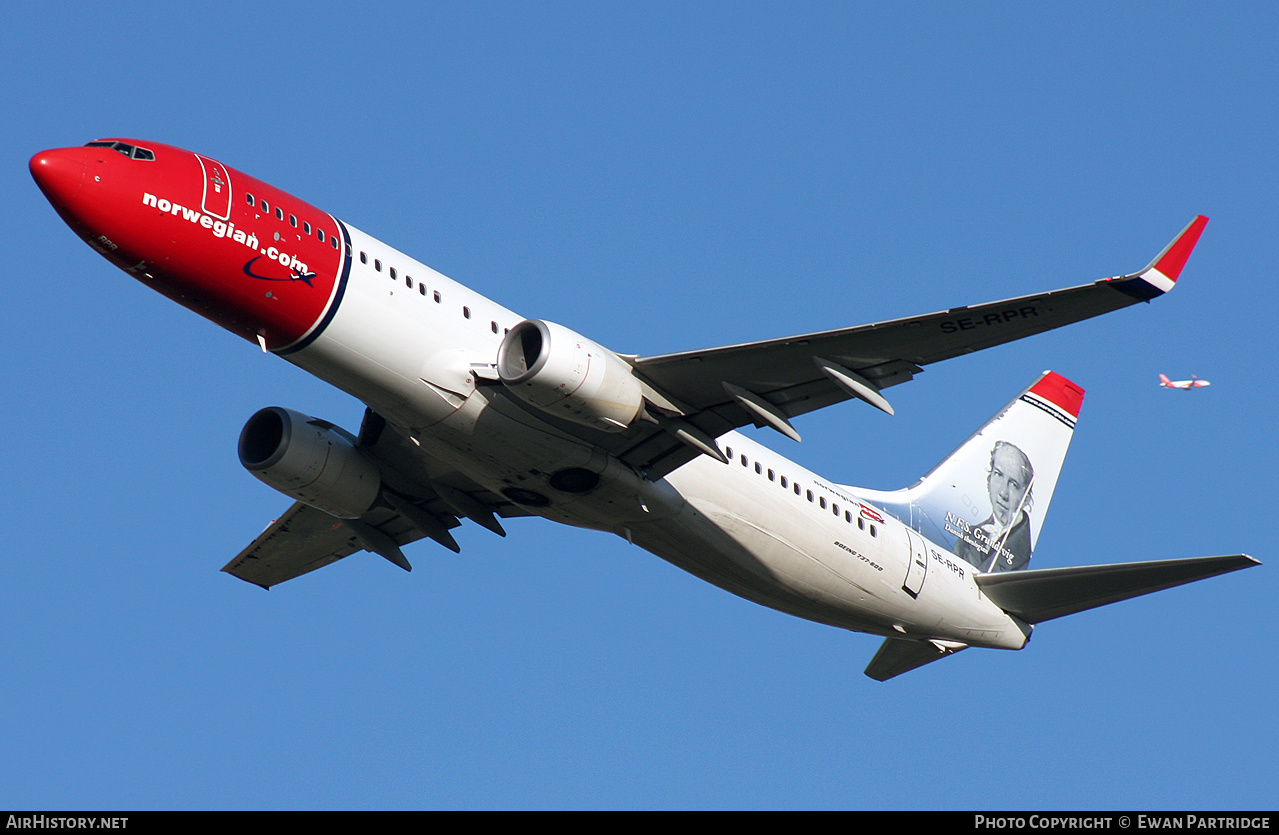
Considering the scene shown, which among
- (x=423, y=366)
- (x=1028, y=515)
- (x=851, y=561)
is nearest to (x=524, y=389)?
(x=423, y=366)

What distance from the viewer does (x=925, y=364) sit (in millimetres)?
25875

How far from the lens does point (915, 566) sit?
3294cm

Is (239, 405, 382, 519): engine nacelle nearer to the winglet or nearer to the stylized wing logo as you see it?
the stylized wing logo

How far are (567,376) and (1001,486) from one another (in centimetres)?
1773

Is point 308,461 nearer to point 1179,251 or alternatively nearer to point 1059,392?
point 1179,251

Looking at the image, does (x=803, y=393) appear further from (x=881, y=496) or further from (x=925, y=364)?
(x=881, y=496)

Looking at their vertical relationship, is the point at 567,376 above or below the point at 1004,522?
below

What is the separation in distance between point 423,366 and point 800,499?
9294 mm

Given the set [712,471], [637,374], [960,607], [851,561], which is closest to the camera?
[637,374]

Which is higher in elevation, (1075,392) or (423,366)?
(1075,392)

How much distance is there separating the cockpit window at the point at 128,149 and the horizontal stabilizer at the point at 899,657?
20427 millimetres

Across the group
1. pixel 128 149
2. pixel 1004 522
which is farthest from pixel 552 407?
pixel 1004 522

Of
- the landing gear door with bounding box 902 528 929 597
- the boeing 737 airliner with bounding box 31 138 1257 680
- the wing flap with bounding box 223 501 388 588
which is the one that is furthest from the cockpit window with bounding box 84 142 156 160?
the landing gear door with bounding box 902 528 929 597

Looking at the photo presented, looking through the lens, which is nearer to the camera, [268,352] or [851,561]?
[268,352]
